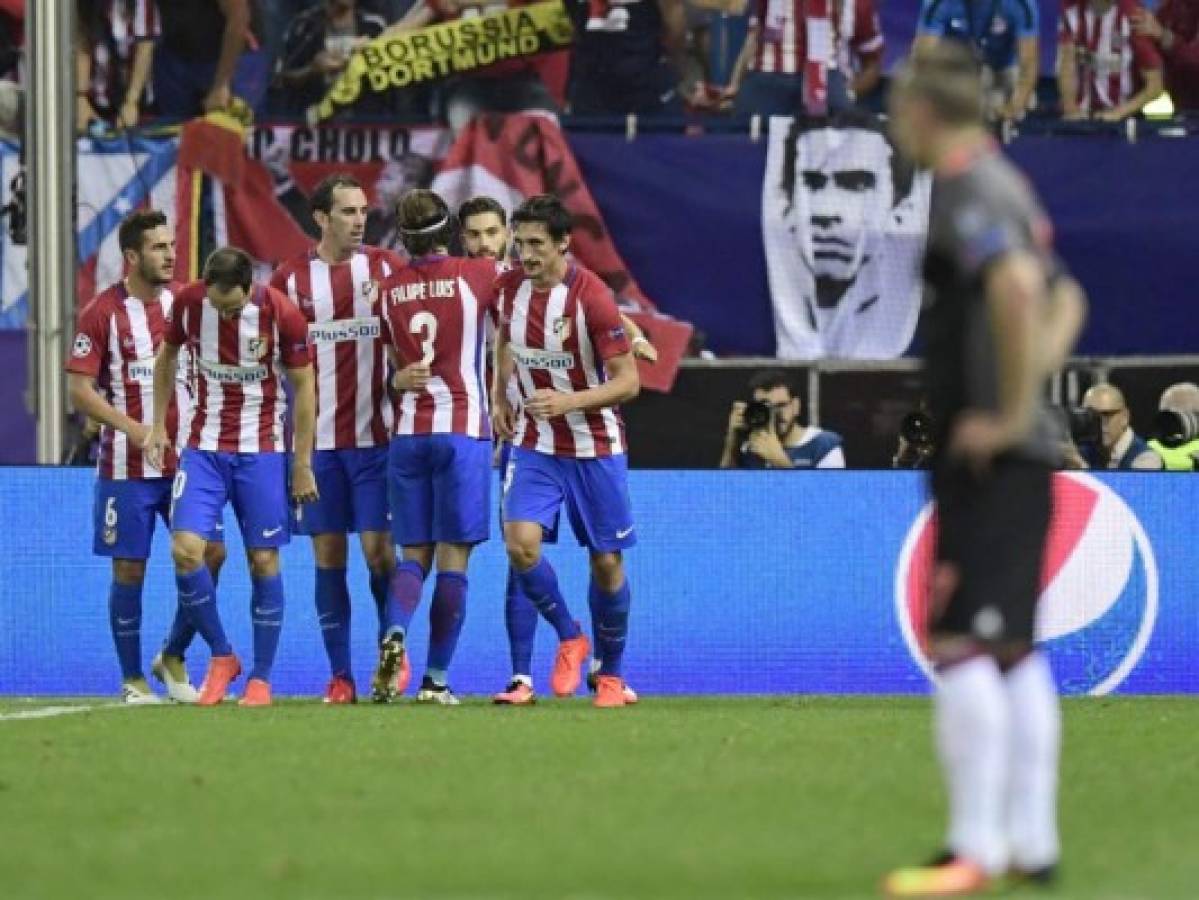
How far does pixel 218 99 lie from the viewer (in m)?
17.7

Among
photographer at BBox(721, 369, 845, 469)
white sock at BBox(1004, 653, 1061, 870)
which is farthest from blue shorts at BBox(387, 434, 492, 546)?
white sock at BBox(1004, 653, 1061, 870)

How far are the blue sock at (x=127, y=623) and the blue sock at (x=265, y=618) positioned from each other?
0.72m

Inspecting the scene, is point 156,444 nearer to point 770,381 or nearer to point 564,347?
point 564,347

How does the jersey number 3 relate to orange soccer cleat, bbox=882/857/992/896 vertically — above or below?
above

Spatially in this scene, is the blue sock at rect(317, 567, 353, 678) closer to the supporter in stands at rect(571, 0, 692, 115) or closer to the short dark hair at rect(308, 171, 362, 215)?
the short dark hair at rect(308, 171, 362, 215)

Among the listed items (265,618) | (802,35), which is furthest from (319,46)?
(265,618)

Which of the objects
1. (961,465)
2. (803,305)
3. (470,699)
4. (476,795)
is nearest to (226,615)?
(470,699)

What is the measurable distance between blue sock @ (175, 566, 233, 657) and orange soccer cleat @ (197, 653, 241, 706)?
0.12 ft

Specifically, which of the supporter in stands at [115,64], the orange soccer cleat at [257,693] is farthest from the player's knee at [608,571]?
the supporter in stands at [115,64]

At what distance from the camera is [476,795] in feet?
27.8

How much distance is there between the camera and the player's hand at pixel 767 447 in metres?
15.8

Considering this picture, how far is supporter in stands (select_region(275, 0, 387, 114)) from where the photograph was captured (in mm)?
17812

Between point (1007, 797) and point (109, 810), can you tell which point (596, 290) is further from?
point (1007, 797)

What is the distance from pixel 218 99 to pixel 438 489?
5.80m
